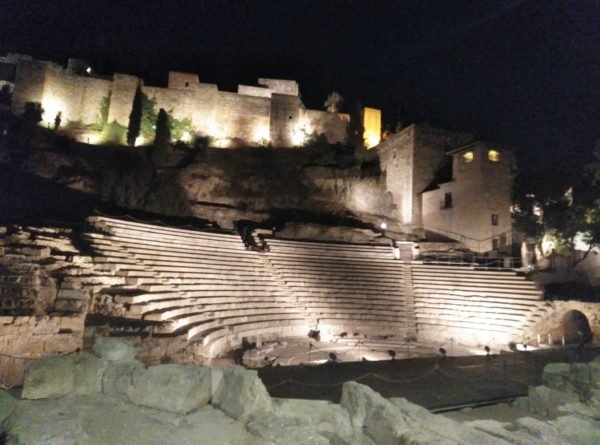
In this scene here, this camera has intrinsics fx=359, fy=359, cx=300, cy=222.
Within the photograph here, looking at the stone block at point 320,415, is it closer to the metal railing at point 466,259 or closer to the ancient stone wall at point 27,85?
the metal railing at point 466,259

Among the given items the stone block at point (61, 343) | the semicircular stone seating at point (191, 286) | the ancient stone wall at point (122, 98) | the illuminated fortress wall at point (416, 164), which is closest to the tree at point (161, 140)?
the ancient stone wall at point (122, 98)

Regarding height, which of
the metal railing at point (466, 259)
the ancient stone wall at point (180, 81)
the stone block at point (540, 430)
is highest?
the ancient stone wall at point (180, 81)

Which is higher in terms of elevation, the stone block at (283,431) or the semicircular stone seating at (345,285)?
the semicircular stone seating at (345,285)

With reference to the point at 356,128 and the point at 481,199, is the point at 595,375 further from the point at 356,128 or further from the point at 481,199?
the point at 356,128

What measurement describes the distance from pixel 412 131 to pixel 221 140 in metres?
17.8

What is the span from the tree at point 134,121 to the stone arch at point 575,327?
3211cm

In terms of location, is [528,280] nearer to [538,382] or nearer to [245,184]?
→ [538,382]

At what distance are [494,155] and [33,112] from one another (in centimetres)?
3520

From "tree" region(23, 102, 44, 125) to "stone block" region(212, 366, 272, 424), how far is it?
108 ft

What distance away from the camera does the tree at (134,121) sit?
3127 centimetres

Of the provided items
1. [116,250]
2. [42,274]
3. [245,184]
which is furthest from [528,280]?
[245,184]

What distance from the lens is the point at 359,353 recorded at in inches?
418

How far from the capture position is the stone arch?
13.6 metres

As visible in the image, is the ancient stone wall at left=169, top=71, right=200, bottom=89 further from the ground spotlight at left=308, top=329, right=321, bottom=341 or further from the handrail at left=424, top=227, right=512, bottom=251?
the ground spotlight at left=308, top=329, right=321, bottom=341
